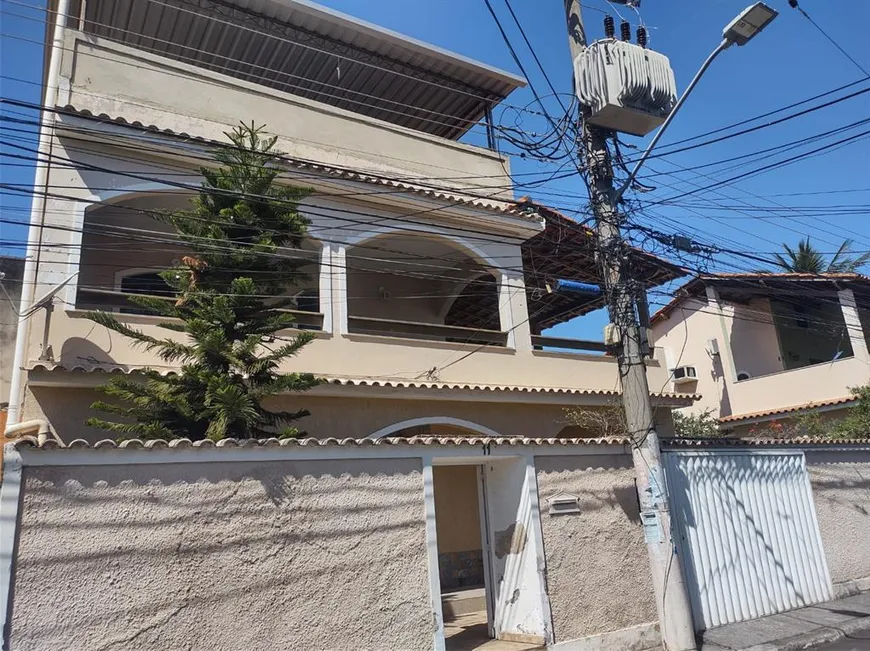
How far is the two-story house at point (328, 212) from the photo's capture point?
27.5 ft

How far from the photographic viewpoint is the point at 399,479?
636cm

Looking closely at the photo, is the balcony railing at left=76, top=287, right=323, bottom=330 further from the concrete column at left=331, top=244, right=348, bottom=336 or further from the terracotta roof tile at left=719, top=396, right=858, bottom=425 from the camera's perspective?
the terracotta roof tile at left=719, top=396, right=858, bottom=425

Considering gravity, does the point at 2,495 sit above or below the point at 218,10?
below

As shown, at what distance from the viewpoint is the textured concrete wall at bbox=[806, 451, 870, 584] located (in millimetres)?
9986

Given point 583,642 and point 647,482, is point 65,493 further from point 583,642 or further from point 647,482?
point 647,482

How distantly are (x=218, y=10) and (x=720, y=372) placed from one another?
15477 mm

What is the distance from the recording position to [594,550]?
7.43 meters

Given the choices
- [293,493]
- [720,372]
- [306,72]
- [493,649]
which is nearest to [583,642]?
[493,649]

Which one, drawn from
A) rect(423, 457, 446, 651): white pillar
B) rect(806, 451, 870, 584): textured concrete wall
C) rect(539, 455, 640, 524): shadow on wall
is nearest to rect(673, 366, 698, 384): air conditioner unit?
rect(806, 451, 870, 584): textured concrete wall

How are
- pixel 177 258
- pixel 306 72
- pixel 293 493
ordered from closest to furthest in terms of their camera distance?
1. pixel 293 493
2. pixel 177 258
3. pixel 306 72

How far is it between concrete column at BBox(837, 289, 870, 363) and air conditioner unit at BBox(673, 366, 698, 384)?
19.8 ft

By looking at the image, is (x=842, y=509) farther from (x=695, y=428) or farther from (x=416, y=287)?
(x=416, y=287)

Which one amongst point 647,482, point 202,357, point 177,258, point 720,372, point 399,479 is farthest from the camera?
point 720,372

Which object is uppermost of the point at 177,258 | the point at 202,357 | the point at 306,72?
the point at 306,72
